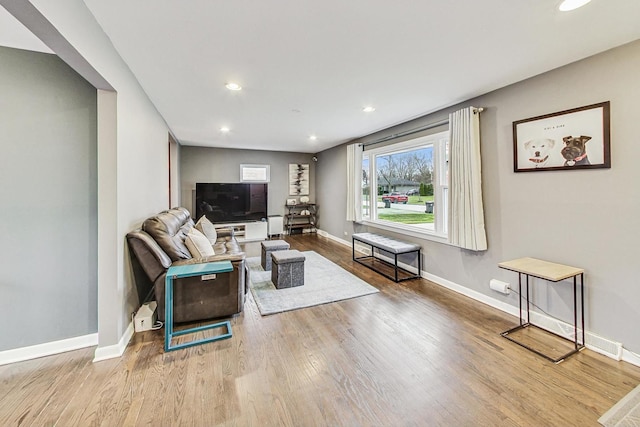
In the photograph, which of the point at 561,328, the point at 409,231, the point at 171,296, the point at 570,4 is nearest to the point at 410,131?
the point at 409,231

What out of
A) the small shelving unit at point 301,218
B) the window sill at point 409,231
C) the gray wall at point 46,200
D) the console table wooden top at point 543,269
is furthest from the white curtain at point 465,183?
the small shelving unit at point 301,218

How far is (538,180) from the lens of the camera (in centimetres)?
256

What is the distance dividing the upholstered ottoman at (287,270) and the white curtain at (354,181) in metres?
2.38

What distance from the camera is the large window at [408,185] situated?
3.71 meters

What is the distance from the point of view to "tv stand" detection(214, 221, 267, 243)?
674cm

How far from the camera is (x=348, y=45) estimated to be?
6.66 feet

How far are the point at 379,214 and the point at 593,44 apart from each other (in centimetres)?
364

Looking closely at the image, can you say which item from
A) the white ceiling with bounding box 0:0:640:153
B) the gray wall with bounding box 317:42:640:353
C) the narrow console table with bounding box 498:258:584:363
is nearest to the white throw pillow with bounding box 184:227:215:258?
the white ceiling with bounding box 0:0:640:153

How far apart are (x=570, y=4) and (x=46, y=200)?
3.85m

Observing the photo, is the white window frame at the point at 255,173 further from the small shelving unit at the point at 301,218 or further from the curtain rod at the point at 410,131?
the curtain rod at the point at 410,131

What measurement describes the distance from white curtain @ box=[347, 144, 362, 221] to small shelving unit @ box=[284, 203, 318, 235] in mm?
2274

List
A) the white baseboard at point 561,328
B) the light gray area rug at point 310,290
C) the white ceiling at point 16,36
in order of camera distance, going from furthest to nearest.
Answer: the light gray area rug at point 310,290 < the white baseboard at point 561,328 < the white ceiling at point 16,36

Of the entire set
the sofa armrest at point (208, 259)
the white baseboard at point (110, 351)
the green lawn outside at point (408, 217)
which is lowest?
the white baseboard at point (110, 351)

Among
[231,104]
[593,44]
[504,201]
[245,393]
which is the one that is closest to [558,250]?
[504,201]
